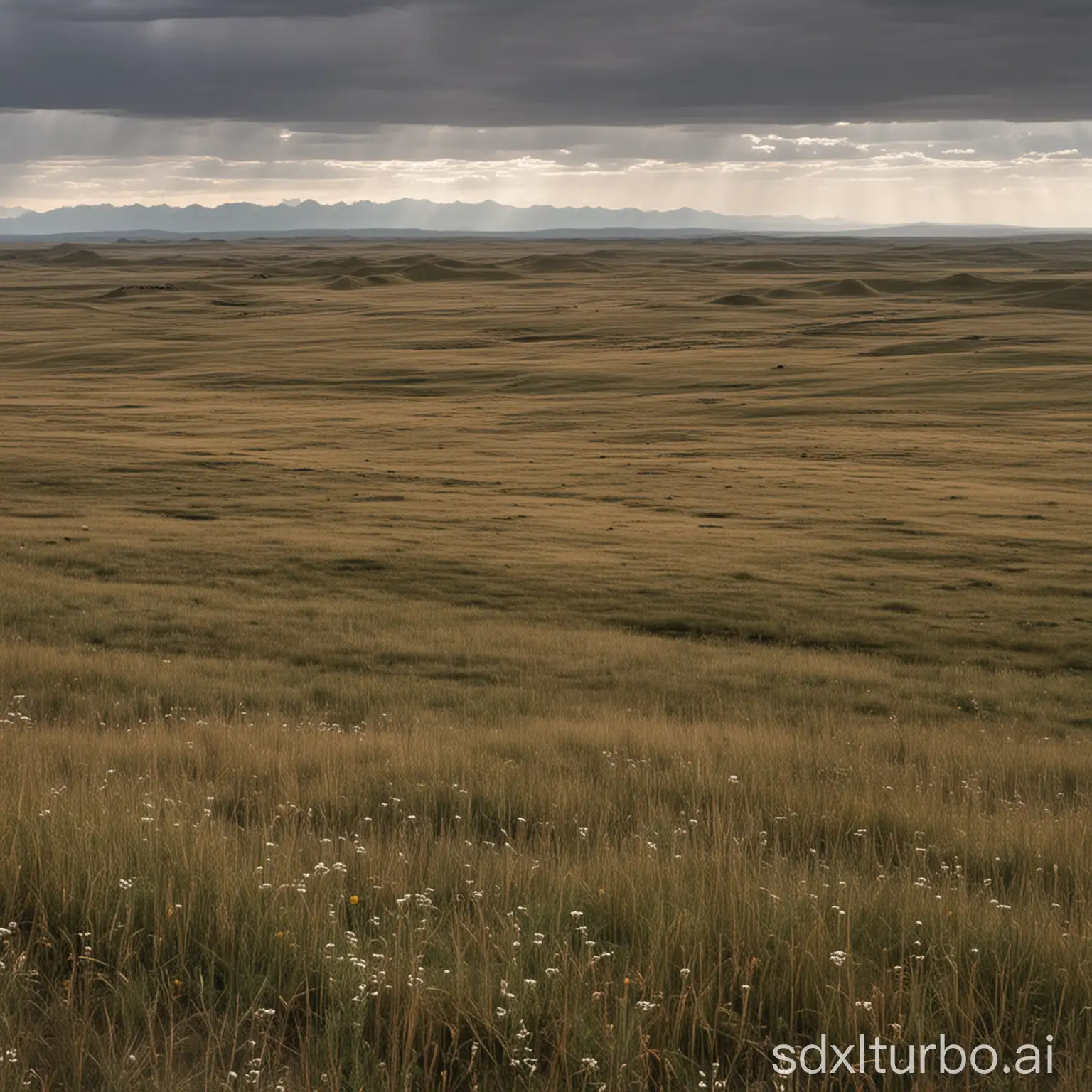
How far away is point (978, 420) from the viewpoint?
177ft

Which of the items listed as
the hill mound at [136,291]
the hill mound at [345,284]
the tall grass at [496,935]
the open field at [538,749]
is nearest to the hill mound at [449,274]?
the hill mound at [345,284]

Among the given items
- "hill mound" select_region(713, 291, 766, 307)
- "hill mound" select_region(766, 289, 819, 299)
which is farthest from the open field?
"hill mound" select_region(766, 289, 819, 299)

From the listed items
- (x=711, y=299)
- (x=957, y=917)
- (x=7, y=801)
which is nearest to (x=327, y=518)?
(x=7, y=801)

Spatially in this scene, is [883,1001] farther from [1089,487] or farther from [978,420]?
[978,420]

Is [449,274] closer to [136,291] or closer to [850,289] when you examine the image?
[136,291]

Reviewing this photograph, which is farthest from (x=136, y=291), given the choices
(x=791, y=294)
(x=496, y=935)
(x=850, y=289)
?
(x=496, y=935)

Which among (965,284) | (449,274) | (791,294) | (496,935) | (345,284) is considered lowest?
(496,935)

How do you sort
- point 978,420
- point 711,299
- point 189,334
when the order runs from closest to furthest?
point 978,420 < point 189,334 < point 711,299

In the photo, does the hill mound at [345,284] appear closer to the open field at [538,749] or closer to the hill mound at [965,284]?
the hill mound at [965,284]

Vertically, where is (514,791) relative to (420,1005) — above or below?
below

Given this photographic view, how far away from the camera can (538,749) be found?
38.5 ft

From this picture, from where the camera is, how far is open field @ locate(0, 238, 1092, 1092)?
4879 mm

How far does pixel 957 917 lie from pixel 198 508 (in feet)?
104

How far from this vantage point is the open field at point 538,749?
4.88 m
